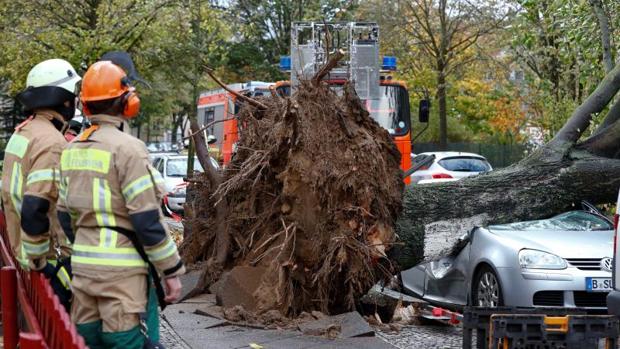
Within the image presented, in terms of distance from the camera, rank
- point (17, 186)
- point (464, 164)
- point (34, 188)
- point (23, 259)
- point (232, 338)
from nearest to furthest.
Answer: point (34, 188) < point (23, 259) < point (17, 186) < point (232, 338) < point (464, 164)

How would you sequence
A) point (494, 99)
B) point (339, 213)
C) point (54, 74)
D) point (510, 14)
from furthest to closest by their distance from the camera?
point (494, 99), point (510, 14), point (339, 213), point (54, 74)

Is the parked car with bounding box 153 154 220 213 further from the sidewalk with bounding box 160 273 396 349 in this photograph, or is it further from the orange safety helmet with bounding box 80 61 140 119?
the orange safety helmet with bounding box 80 61 140 119

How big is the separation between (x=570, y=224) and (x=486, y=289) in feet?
4.06

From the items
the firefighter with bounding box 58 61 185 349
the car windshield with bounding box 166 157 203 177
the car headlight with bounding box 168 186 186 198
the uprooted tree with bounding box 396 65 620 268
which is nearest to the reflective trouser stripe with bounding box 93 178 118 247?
the firefighter with bounding box 58 61 185 349

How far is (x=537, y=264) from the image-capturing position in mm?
8703

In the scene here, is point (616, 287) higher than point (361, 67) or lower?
lower

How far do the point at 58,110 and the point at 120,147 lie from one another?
1604 mm

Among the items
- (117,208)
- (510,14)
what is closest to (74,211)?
(117,208)

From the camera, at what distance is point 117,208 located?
4609 millimetres

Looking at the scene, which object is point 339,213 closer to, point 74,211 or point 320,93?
point 320,93

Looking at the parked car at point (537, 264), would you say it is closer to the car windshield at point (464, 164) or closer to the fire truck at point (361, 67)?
the fire truck at point (361, 67)

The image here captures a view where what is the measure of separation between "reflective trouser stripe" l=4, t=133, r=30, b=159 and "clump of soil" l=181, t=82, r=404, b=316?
352 centimetres

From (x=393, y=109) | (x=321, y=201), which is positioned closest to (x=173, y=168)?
(x=393, y=109)

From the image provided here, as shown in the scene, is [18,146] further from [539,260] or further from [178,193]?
[178,193]
